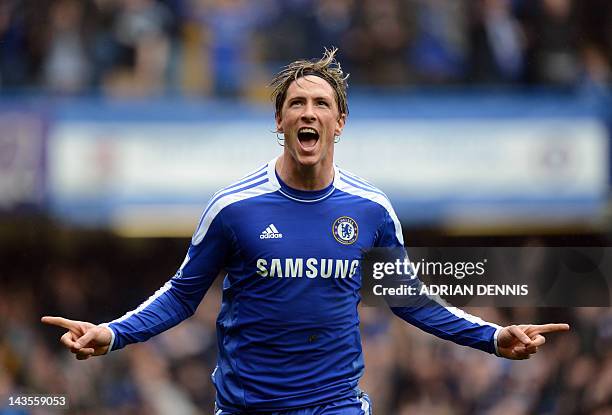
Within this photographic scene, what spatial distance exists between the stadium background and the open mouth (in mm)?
4803

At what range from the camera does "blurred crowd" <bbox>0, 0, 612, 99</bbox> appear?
33.3 feet

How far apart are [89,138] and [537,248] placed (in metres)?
4.01

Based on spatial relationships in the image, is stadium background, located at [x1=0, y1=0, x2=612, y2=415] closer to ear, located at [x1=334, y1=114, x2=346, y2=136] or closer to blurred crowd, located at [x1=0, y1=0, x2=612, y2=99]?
blurred crowd, located at [x1=0, y1=0, x2=612, y2=99]

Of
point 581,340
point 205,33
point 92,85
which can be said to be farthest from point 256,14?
point 581,340

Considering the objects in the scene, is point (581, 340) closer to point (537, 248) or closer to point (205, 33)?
point (537, 248)

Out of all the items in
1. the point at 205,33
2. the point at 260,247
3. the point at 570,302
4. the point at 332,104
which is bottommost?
the point at 570,302

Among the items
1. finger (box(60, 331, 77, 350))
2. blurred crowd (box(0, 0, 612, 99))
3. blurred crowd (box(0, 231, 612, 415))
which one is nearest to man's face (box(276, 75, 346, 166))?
finger (box(60, 331, 77, 350))

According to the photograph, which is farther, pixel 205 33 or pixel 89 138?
pixel 205 33

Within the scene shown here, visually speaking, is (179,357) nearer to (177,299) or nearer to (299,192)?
(177,299)

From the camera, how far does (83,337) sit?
4523mm

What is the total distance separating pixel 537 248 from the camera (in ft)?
31.7

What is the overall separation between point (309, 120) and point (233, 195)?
0.45 meters

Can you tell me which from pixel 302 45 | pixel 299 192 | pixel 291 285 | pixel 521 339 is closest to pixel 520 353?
pixel 521 339

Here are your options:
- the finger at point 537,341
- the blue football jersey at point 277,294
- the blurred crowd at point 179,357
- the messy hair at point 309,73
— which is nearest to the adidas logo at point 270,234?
the blue football jersey at point 277,294
